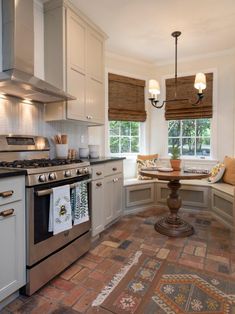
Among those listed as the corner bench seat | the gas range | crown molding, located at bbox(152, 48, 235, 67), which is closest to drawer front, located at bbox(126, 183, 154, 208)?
the corner bench seat

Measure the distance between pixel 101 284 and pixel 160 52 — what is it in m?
3.61

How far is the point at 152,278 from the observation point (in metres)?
1.87

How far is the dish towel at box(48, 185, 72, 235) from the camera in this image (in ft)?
5.86

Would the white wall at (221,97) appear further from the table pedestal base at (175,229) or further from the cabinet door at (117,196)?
the cabinet door at (117,196)

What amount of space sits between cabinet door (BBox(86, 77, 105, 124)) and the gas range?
71cm

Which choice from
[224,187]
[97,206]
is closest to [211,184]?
[224,187]

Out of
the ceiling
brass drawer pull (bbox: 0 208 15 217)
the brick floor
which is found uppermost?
the ceiling

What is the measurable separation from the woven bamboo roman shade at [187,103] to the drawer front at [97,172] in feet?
7.09

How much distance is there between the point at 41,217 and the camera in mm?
1740

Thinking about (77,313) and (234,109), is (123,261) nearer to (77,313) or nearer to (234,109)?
(77,313)

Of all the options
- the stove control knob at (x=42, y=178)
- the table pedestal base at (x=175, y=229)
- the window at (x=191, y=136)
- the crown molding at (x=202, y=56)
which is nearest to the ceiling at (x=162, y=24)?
the crown molding at (x=202, y=56)

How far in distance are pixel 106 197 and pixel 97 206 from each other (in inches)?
10.0

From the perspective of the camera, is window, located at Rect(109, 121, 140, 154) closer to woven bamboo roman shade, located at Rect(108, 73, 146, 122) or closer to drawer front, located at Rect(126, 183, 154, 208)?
woven bamboo roman shade, located at Rect(108, 73, 146, 122)

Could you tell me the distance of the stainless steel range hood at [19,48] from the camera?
6.39ft
